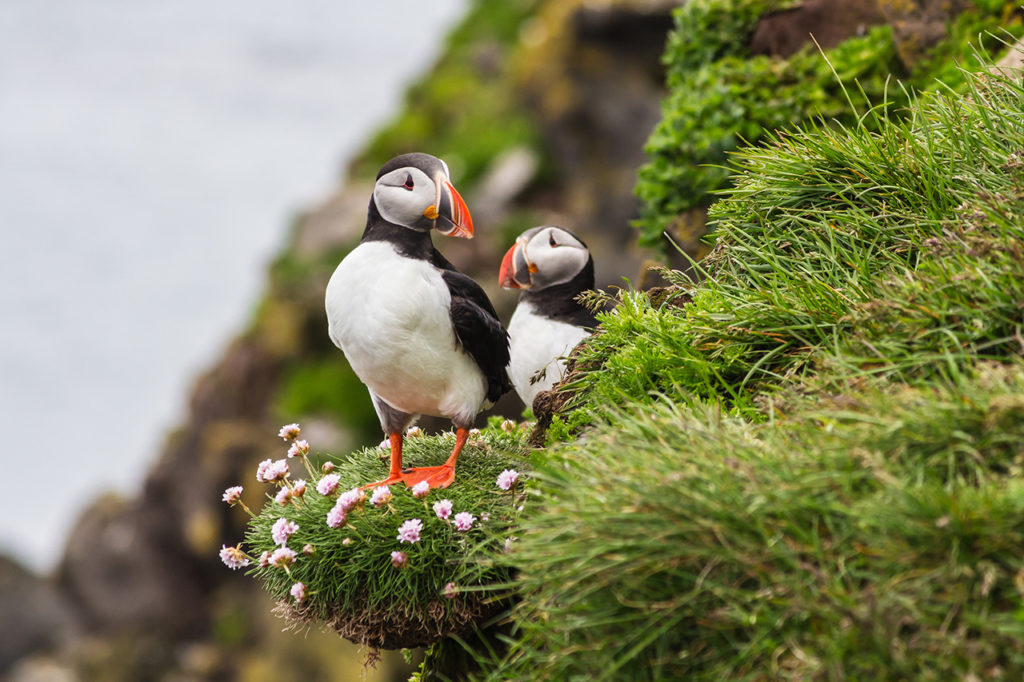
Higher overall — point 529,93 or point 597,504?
point 597,504

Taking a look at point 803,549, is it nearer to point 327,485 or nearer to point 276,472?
point 327,485

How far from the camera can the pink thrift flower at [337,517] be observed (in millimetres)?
3510

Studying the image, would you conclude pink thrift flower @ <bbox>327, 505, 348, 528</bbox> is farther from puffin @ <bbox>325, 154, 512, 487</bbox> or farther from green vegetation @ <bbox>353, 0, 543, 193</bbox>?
green vegetation @ <bbox>353, 0, 543, 193</bbox>

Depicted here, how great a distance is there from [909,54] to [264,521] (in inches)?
182

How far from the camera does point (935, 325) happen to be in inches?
124

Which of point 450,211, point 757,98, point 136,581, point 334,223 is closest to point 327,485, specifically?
point 450,211

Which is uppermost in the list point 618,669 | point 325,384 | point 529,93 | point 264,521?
point 618,669

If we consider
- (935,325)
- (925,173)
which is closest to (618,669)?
(935,325)

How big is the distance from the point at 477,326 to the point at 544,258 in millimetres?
648

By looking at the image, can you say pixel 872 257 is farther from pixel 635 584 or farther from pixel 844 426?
pixel 635 584

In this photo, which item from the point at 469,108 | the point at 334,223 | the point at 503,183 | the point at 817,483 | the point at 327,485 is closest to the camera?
the point at 817,483

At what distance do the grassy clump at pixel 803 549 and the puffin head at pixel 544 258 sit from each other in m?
1.69

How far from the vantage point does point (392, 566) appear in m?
3.49

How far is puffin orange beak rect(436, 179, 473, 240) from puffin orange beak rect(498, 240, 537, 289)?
628 millimetres
